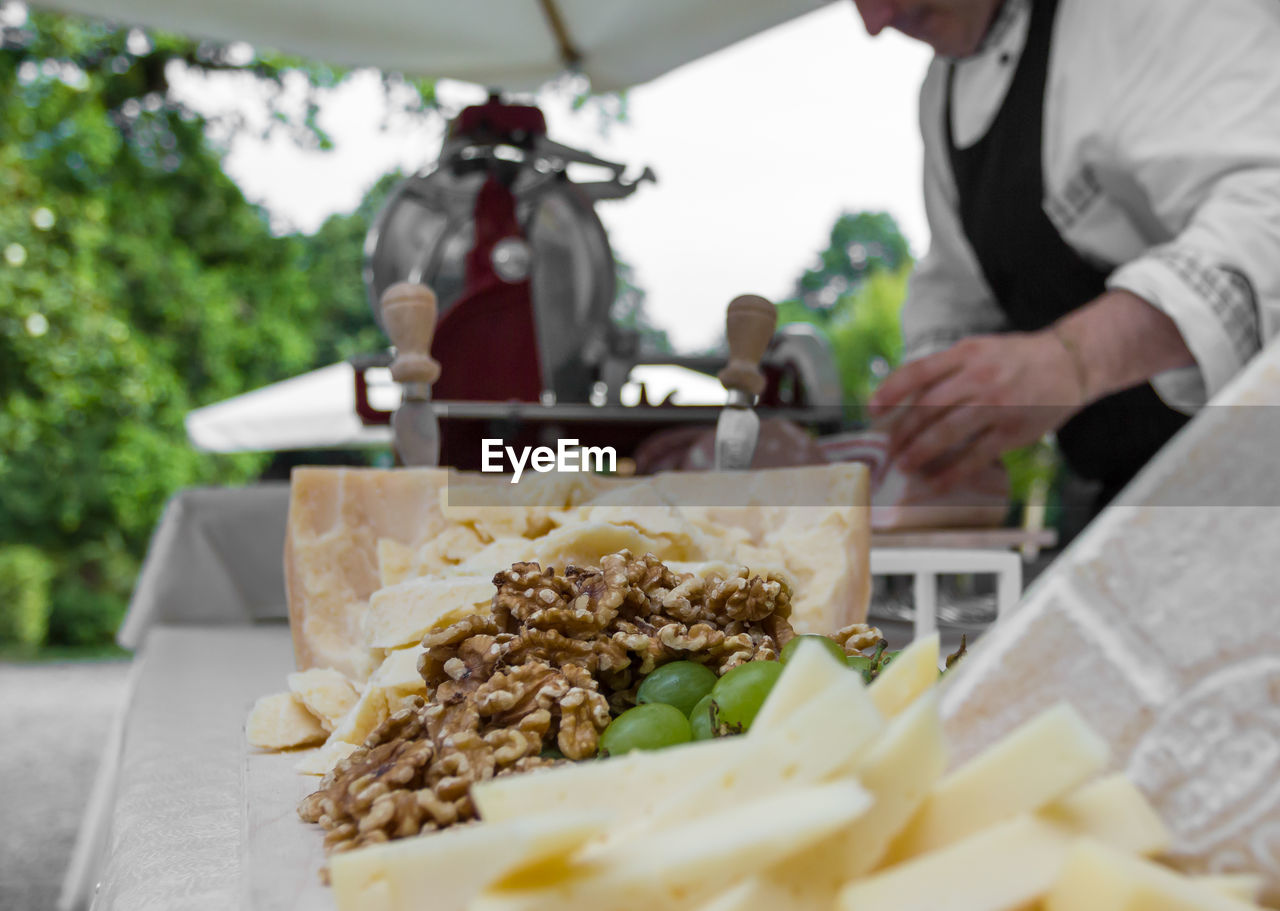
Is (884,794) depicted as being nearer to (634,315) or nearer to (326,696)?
(326,696)

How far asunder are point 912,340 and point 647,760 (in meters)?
1.11

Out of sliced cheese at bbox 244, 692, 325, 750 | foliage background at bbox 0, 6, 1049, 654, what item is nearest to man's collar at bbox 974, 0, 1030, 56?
sliced cheese at bbox 244, 692, 325, 750

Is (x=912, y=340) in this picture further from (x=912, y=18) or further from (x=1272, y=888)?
(x=1272, y=888)

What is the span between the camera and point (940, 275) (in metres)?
1.31

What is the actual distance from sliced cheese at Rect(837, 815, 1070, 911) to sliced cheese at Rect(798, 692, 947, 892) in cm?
1

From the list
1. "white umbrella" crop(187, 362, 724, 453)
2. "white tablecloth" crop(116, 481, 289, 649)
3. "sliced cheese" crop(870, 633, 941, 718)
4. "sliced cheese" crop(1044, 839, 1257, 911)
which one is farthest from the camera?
"white umbrella" crop(187, 362, 724, 453)

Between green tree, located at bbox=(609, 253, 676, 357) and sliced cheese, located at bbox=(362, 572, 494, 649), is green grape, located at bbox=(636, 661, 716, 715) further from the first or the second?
green tree, located at bbox=(609, 253, 676, 357)

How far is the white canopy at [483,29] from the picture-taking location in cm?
176

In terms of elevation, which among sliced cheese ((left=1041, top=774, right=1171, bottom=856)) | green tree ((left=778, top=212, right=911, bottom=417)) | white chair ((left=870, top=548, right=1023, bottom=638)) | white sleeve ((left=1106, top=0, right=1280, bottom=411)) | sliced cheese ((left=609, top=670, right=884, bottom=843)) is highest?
white sleeve ((left=1106, top=0, right=1280, bottom=411))

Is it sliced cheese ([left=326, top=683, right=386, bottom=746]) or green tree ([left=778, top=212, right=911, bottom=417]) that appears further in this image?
green tree ([left=778, top=212, right=911, bottom=417])

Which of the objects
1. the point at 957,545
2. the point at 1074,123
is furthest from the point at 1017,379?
the point at 1074,123

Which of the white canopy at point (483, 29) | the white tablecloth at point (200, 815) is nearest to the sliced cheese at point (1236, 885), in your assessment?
the white tablecloth at point (200, 815)

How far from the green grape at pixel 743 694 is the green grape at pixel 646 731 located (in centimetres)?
2

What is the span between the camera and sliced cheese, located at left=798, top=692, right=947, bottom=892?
0.89 ft
